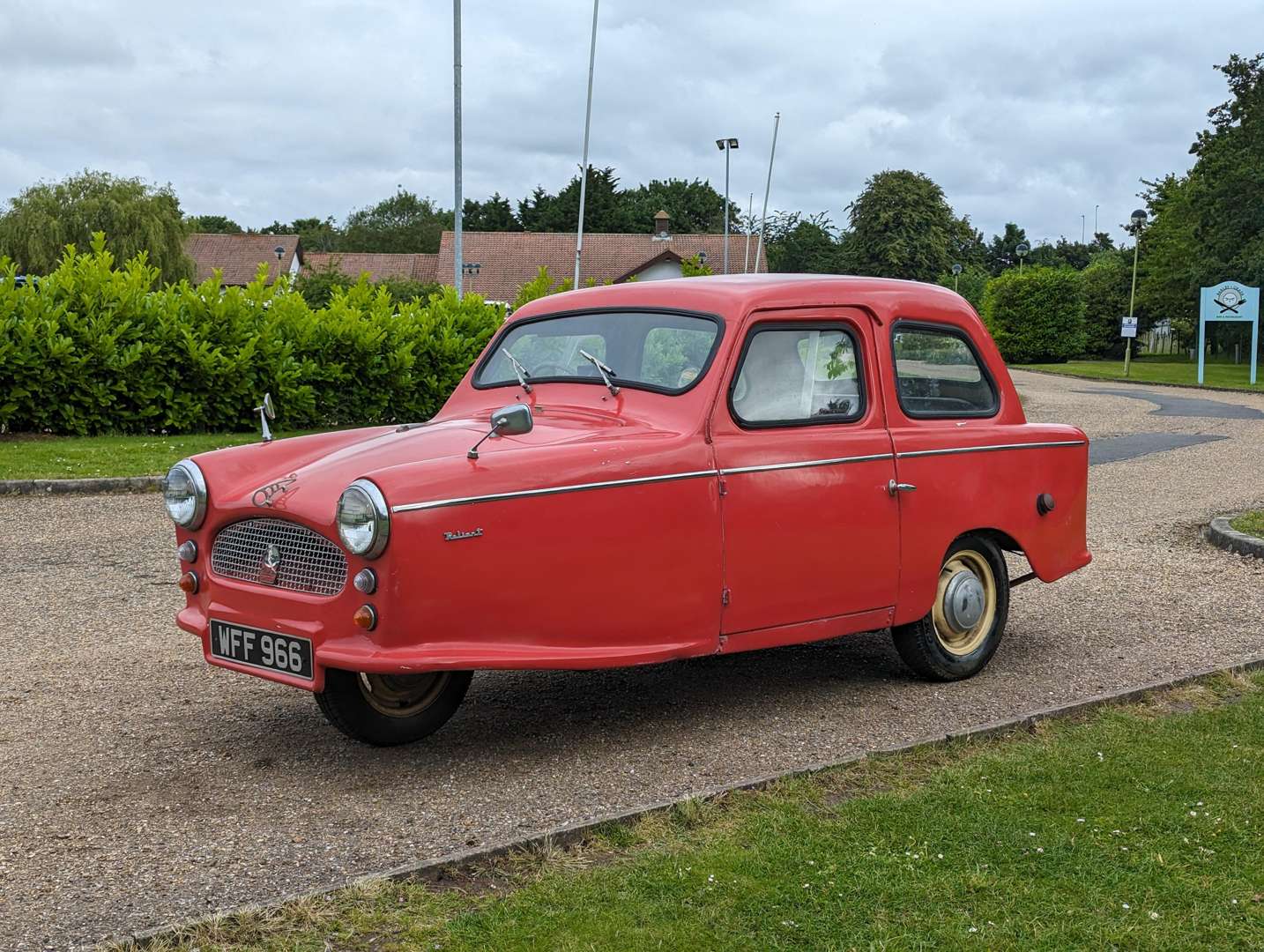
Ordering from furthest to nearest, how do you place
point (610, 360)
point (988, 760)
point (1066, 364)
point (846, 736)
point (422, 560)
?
point (1066, 364)
point (610, 360)
point (846, 736)
point (988, 760)
point (422, 560)

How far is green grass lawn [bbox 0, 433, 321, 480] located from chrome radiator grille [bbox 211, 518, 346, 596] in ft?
25.5

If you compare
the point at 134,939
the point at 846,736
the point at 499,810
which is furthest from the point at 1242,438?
the point at 134,939

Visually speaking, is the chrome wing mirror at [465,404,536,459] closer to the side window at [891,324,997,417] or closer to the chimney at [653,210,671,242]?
the side window at [891,324,997,417]

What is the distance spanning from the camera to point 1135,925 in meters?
3.66

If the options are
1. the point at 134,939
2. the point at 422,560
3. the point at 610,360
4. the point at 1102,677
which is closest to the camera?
the point at 134,939

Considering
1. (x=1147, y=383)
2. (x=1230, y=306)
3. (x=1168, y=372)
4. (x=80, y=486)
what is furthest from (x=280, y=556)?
(x=1168, y=372)

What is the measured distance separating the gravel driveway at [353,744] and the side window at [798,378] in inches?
50.7

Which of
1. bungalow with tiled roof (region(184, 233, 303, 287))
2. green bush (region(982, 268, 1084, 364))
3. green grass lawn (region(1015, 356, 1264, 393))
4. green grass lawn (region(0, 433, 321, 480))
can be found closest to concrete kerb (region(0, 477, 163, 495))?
green grass lawn (region(0, 433, 321, 480))

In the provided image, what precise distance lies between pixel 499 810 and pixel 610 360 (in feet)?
6.85

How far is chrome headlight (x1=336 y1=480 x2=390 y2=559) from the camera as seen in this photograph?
4562mm

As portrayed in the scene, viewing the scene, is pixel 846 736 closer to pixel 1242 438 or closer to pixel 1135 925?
pixel 1135 925

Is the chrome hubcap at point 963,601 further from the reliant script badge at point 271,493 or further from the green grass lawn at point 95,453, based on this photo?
the green grass lawn at point 95,453

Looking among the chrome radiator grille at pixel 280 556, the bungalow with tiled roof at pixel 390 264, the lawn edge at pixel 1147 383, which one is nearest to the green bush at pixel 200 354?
the chrome radiator grille at pixel 280 556

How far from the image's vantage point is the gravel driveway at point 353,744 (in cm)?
421
